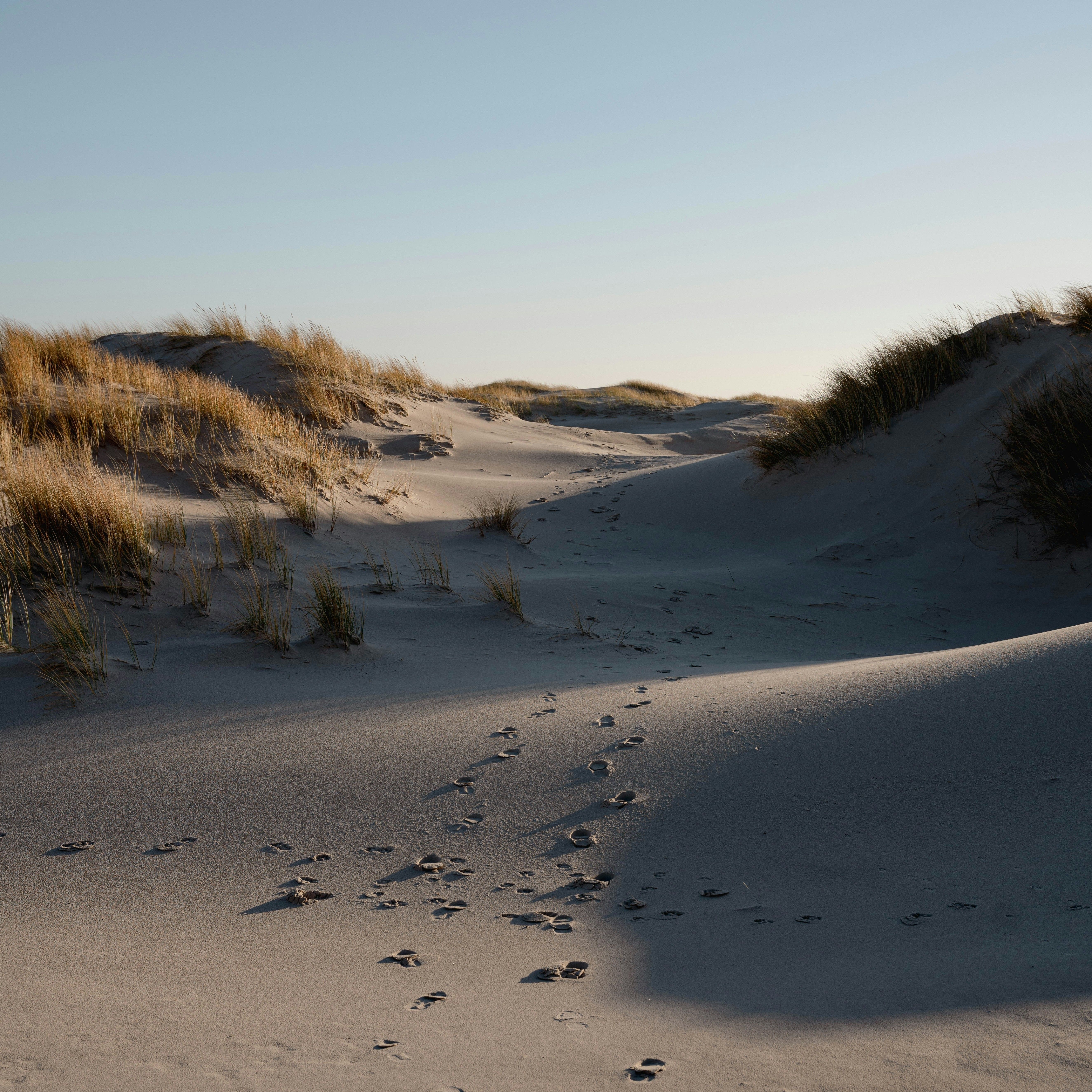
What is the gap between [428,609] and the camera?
179 inches

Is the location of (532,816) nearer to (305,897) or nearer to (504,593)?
(305,897)

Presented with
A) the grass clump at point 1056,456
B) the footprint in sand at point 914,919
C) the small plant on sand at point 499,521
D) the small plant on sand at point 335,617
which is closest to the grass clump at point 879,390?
the grass clump at point 1056,456

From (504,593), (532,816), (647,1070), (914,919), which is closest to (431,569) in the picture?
(504,593)

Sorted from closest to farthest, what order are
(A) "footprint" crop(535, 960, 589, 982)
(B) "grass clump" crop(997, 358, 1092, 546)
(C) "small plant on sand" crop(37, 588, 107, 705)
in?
(A) "footprint" crop(535, 960, 589, 982) < (C) "small plant on sand" crop(37, 588, 107, 705) < (B) "grass clump" crop(997, 358, 1092, 546)

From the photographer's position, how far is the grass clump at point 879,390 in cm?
763

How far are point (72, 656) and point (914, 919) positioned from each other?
3.01m

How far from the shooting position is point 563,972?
1736 mm

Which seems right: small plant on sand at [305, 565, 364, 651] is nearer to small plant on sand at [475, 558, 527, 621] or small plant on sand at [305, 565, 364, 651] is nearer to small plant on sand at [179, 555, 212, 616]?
small plant on sand at [179, 555, 212, 616]

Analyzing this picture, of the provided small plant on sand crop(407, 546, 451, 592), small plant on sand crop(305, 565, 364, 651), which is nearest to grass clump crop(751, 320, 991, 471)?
small plant on sand crop(407, 546, 451, 592)

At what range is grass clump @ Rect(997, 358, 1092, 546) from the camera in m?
5.69

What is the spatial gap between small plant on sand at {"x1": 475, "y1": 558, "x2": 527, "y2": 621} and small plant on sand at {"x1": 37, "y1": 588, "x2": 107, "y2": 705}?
187 cm

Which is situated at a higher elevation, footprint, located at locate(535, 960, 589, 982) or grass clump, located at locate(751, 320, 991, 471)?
grass clump, located at locate(751, 320, 991, 471)

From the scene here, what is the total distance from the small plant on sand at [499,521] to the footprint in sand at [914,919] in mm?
5096

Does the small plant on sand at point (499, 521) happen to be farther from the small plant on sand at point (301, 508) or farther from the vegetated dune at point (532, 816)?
the small plant on sand at point (301, 508)
